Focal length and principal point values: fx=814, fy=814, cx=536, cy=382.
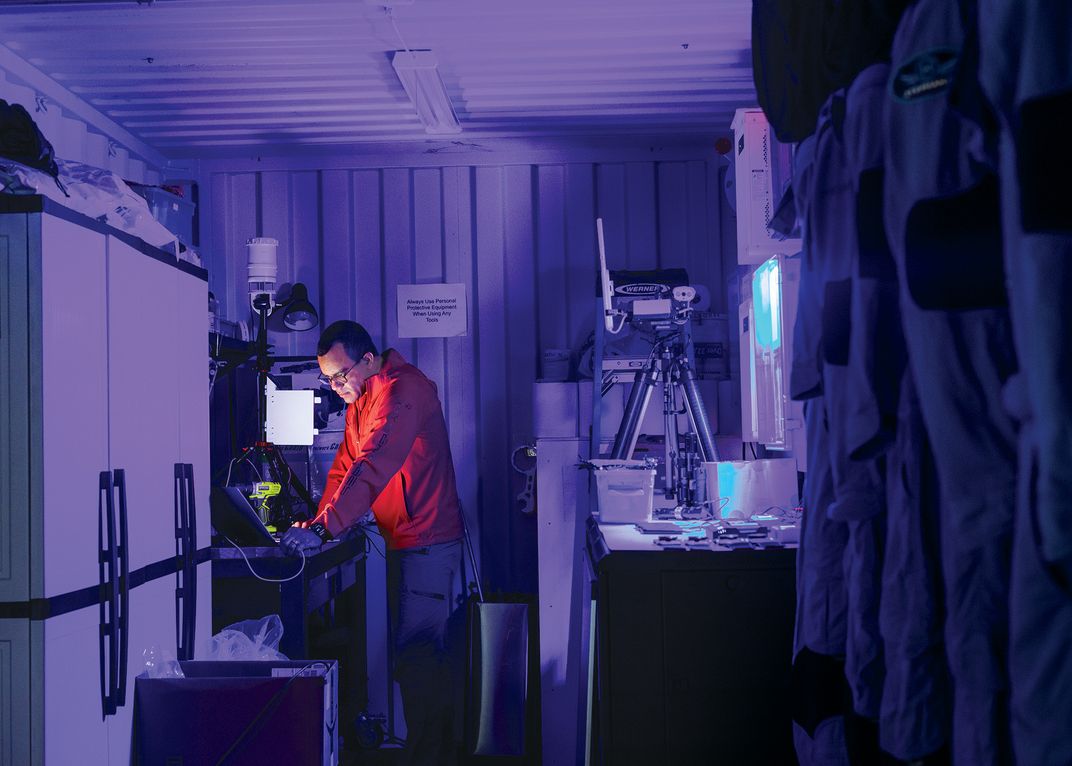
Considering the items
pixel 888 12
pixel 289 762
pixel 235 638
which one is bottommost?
pixel 289 762

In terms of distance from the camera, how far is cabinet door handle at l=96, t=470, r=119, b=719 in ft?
7.16

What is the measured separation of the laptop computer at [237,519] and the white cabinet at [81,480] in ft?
1.62

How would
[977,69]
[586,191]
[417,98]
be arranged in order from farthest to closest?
[586,191]
[417,98]
[977,69]

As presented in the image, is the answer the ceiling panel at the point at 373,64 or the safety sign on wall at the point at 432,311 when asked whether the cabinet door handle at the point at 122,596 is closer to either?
the ceiling panel at the point at 373,64

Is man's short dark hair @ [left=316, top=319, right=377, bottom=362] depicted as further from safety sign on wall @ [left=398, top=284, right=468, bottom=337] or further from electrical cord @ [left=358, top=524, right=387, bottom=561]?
electrical cord @ [left=358, top=524, right=387, bottom=561]

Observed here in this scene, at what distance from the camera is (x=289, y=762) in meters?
2.38

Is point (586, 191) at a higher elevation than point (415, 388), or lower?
higher

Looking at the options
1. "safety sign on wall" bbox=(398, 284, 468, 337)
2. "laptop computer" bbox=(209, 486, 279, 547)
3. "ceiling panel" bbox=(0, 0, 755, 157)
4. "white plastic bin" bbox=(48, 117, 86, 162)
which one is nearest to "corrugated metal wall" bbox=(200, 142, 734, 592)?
"safety sign on wall" bbox=(398, 284, 468, 337)

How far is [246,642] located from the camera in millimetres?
2746

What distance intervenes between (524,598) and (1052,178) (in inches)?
142

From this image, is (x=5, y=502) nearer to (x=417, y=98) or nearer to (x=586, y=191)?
(x=417, y=98)

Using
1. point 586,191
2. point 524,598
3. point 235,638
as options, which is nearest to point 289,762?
point 235,638

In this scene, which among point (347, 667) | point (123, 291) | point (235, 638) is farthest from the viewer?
point (347, 667)

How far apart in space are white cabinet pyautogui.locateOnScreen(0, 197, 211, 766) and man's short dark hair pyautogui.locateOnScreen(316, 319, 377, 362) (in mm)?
1169
